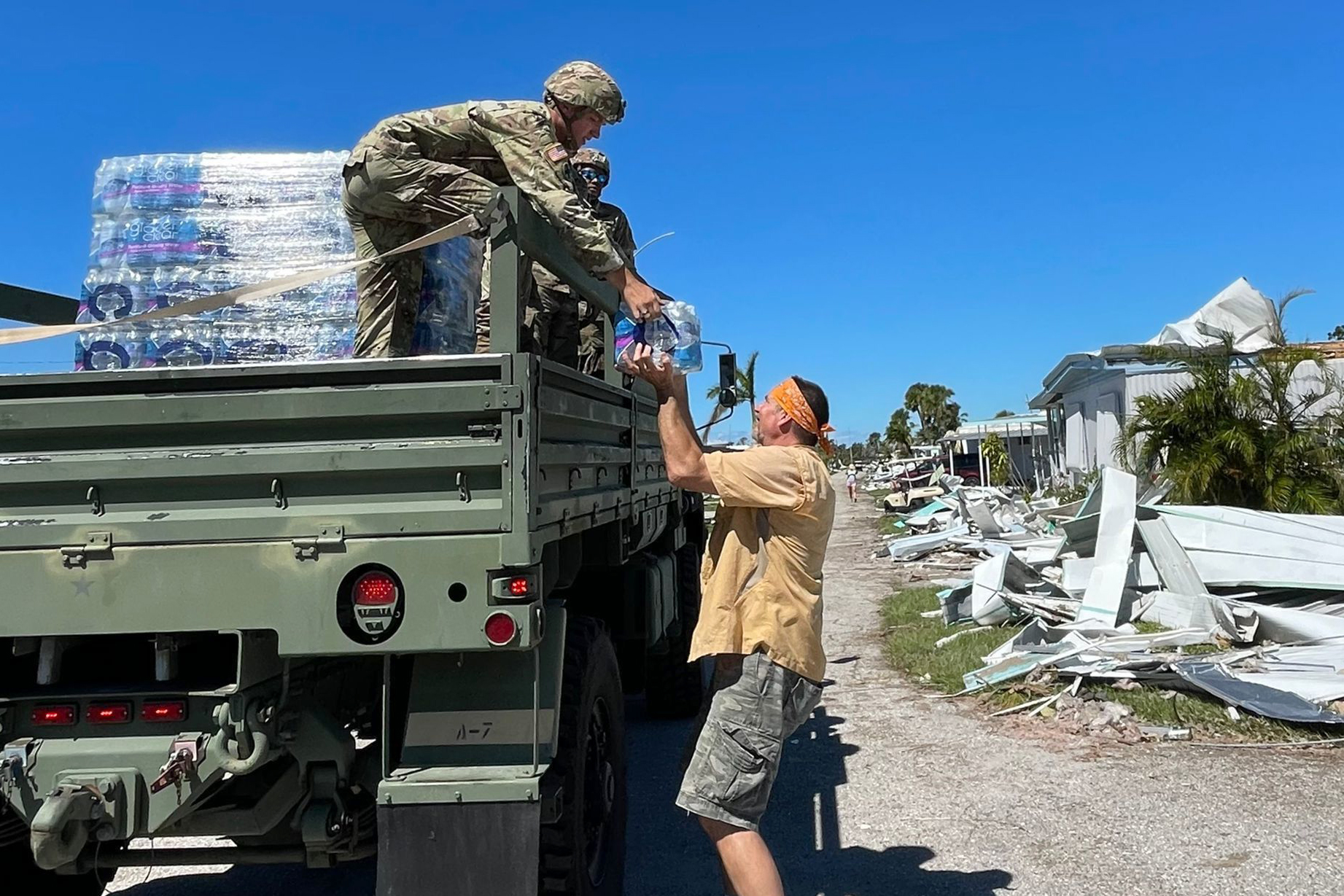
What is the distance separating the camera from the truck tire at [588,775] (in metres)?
3.24

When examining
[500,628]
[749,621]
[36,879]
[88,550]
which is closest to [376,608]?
[500,628]

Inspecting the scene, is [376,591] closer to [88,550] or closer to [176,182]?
[88,550]

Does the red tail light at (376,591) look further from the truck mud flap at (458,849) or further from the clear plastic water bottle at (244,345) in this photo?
the clear plastic water bottle at (244,345)

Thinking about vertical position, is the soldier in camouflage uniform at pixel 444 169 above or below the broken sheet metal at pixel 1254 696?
above

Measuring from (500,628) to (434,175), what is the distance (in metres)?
2.13

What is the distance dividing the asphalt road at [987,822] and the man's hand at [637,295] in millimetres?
2493

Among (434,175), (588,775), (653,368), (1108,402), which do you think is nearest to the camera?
(653,368)

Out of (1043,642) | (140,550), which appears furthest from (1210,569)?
(140,550)

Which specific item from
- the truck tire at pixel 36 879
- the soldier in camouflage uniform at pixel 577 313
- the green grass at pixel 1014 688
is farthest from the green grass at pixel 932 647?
the truck tire at pixel 36 879

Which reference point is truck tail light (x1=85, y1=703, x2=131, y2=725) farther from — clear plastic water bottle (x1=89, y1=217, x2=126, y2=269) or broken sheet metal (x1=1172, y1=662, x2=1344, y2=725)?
broken sheet metal (x1=1172, y1=662, x2=1344, y2=725)

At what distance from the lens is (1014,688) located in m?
7.55

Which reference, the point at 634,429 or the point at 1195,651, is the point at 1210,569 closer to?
the point at 1195,651

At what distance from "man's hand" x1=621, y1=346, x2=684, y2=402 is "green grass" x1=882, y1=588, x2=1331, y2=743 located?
5012 mm

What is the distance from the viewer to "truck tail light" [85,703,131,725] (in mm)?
2934
